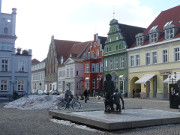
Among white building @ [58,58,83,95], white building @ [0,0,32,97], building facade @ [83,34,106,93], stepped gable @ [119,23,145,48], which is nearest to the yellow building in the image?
stepped gable @ [119,23,145,48]

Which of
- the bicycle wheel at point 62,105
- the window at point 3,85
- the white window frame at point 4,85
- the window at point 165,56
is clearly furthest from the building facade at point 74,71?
the bicycle wheel at point 62,105

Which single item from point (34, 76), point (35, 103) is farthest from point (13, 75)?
point (34, 76)

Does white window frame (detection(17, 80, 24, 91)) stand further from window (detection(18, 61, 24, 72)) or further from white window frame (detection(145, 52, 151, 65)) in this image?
white window frame (detection(145, 52, 151, 65))

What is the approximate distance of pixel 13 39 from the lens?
4956 centimetres

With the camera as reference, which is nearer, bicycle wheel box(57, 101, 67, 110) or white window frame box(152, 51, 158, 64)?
bicycle wheel box(57, 101, 67, 110)

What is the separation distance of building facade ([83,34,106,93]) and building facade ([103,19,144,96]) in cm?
398

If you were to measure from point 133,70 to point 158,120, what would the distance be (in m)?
34.2

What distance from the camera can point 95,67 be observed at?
195ft

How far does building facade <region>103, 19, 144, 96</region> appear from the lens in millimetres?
48062

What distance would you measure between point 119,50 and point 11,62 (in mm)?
18940

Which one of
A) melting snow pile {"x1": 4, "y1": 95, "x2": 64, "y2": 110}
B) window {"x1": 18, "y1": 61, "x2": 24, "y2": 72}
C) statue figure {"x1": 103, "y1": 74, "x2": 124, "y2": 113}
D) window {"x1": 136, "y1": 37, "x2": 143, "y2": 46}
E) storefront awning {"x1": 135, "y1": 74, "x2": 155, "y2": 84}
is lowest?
melting snow pile {"x1": 4, "y1": 95, "x2": 64, "y2": 110}

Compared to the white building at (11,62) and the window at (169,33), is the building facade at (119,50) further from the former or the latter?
the white building at (11,62)

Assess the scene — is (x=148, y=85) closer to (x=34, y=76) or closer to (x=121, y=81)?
(x=121, y=81)

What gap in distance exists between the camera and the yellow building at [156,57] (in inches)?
1512
